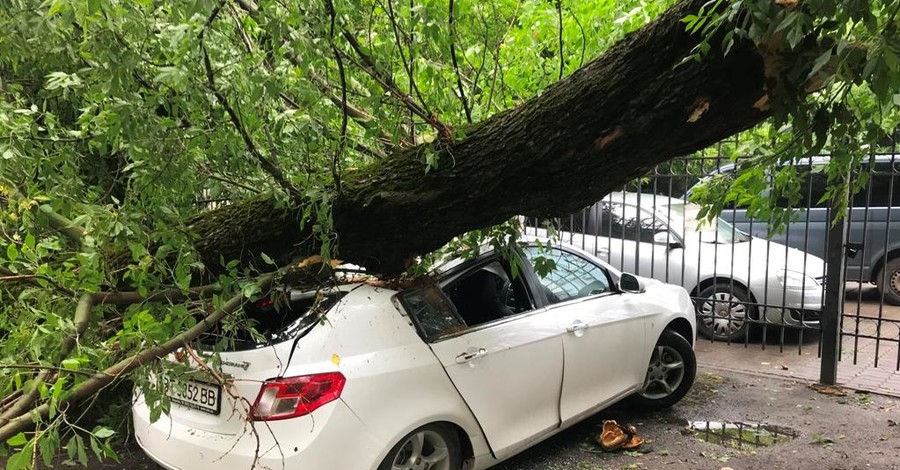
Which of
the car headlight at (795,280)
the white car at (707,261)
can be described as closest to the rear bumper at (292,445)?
the white car at (707,261)

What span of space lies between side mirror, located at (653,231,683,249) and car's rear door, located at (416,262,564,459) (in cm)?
368

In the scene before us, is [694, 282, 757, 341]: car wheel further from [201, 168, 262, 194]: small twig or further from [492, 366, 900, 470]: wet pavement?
[201, 168, 262, 194]: small twig

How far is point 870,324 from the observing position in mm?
7410

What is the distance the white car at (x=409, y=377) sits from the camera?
2.69m

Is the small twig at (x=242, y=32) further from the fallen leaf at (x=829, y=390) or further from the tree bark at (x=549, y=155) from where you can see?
the fallen leaf at (x=829, y=390)

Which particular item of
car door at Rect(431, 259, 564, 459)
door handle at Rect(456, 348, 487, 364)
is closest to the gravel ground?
car door at Rect(431, 259, 564, 459)

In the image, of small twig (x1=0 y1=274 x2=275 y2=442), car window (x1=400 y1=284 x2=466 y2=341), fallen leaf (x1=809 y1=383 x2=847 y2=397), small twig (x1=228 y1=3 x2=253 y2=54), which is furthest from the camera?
fallen leaf (x1=809 y1=383 x2=847 y2=397)

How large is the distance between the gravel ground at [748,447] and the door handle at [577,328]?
0.82m

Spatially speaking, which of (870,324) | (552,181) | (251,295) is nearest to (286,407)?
(251,295)

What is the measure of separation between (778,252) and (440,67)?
207 inches

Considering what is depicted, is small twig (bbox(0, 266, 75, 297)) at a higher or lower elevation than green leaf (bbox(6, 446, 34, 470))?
higher

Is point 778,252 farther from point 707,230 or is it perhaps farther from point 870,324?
point 870,324

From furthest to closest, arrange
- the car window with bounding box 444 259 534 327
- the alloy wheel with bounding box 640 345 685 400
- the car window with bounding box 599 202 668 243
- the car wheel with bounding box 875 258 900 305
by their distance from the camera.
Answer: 1. the car wheel with bounding box 875 258 900 305
2. the car window with bounding box 599 202 668 243
3. the alloy wheel with bounding box 640 345 685 400
4. the car window with bounding box 444 259 534 327

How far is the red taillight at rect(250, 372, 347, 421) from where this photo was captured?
267cm
